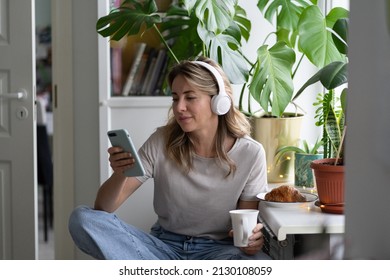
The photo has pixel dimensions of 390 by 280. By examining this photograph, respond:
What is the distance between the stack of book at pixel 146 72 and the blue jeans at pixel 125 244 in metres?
0.87

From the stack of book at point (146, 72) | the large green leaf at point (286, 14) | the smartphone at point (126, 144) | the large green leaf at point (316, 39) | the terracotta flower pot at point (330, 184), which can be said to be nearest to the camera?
the smartphone at point (126, 144)

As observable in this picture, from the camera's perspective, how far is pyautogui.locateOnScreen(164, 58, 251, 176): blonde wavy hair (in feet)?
6.72

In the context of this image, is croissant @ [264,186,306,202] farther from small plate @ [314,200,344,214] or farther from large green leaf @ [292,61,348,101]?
large green leaf @ [292,61,348,101]

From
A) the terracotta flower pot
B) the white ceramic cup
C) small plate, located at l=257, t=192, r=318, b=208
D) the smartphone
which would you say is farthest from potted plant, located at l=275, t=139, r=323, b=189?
the smartphone

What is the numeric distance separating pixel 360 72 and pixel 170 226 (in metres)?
1.48

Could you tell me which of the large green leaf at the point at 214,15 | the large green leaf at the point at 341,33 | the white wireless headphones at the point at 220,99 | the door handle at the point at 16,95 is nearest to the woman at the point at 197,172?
the white wireless headphones at the point at 220,99

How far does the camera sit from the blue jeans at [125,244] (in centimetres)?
193

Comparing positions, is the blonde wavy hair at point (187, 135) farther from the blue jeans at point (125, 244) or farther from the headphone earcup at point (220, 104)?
the blue jeans at point (125, 244)

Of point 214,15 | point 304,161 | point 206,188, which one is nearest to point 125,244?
point 206,188

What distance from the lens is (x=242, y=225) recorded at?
1.82 metres

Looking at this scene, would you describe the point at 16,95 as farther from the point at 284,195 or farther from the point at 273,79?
the point at 284,195

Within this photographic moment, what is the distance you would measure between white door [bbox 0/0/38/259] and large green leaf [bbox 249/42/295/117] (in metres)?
0.85

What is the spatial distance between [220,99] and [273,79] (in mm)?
386

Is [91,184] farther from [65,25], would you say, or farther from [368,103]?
[368,103]
